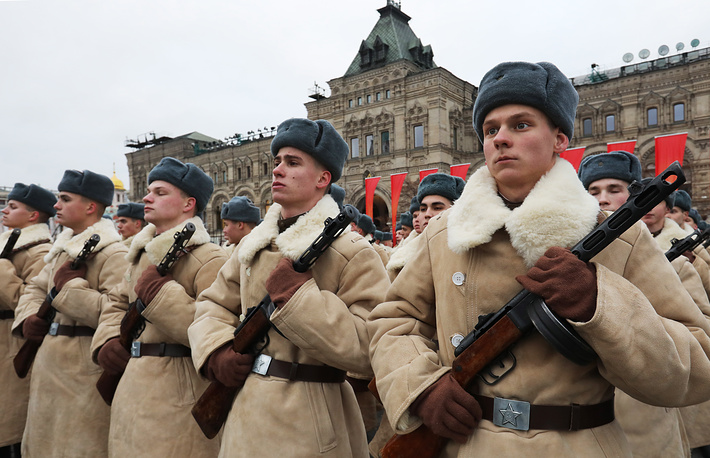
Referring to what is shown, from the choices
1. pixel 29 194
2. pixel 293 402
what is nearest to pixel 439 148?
pixel 29 194

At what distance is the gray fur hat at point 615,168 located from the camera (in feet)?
11.0

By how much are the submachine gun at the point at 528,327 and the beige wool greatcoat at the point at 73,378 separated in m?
3.17

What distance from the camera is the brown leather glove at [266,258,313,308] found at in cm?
227

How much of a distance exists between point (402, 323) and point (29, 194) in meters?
5.63

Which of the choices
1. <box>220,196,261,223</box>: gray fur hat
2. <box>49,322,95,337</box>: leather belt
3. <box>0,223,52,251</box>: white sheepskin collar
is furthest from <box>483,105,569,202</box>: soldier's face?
<box>220,196,261,223</box>: gray fur hat

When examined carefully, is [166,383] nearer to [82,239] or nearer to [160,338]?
[160,338]

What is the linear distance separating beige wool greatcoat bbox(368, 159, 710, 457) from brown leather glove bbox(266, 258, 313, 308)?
58cm

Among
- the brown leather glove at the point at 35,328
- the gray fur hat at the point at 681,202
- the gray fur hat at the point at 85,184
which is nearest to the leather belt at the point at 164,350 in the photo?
the brown leather glove at the point at 35,328

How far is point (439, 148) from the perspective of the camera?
3095 centimetres

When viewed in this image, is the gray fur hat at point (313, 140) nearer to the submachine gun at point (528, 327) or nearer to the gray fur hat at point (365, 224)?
the submachine gun at point (528, 327)

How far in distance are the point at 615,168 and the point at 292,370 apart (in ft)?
9.14

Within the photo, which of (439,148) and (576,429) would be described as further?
(439,148)

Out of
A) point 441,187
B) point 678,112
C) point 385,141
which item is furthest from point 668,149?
point 385,141

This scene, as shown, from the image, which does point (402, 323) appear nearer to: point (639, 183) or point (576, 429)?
point (576, 429)
